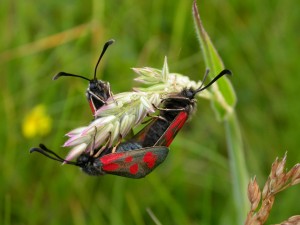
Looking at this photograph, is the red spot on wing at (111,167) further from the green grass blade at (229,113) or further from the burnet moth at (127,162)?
the green grass blade at (229,113)

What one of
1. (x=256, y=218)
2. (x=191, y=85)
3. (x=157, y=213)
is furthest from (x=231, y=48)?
(x=256, y=218)

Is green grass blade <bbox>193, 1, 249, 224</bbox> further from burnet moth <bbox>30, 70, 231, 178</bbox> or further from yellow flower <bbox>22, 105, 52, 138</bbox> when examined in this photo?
yellow flower <bbox>22, 105, 52, 138</bbox>

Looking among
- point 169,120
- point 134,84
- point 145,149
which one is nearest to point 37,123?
point 134,84

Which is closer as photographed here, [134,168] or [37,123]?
[134,168]

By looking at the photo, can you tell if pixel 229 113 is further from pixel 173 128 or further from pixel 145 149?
pixel 145 149

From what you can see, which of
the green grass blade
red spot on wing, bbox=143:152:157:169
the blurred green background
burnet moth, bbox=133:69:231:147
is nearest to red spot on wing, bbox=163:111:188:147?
burnet moth, bbox=133:69:231:147

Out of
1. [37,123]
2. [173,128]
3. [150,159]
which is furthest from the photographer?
[37,123]

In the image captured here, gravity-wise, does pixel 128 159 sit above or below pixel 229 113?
above

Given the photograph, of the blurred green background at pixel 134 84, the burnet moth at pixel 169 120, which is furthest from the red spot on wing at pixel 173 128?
the blurred green background at pixel 134 84
